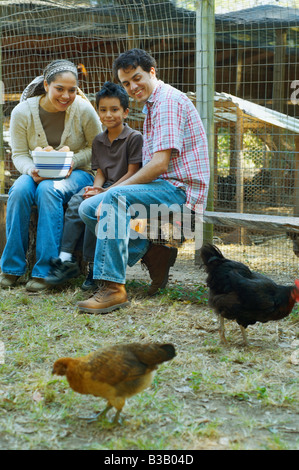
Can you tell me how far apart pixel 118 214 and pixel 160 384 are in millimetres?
1411

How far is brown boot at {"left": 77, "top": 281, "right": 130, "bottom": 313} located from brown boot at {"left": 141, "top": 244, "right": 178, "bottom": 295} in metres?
0.47

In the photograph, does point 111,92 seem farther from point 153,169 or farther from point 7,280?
point 7,280

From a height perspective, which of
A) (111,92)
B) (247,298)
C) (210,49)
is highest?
(210,49)

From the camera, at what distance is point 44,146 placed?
450cm

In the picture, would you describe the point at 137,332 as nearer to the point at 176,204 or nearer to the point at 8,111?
the point at 176,204

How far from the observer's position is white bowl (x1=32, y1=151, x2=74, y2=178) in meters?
4.21

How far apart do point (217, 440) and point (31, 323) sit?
185 cm

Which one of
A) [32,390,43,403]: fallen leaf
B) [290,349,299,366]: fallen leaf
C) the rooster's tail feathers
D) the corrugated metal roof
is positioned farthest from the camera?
the corrugated metal roof

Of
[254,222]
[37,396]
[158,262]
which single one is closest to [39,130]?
[158,262]

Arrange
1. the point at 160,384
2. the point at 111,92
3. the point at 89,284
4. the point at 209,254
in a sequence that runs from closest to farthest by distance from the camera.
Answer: the point at 160,384
the point at 209,254
the point at 111,92
the point at 89,284

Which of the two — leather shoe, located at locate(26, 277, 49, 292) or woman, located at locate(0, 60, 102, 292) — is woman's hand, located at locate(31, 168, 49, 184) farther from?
leather shoe, located at locate(26, 277, 49, 292)

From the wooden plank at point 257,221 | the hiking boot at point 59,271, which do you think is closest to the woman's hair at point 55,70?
the hiking boot at point 59,271

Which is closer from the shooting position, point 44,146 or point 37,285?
point 37,285

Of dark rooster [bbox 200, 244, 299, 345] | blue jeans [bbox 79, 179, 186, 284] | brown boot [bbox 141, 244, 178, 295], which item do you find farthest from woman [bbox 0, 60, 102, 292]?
dark rooster [bbox 200, 244, 299, 345]
